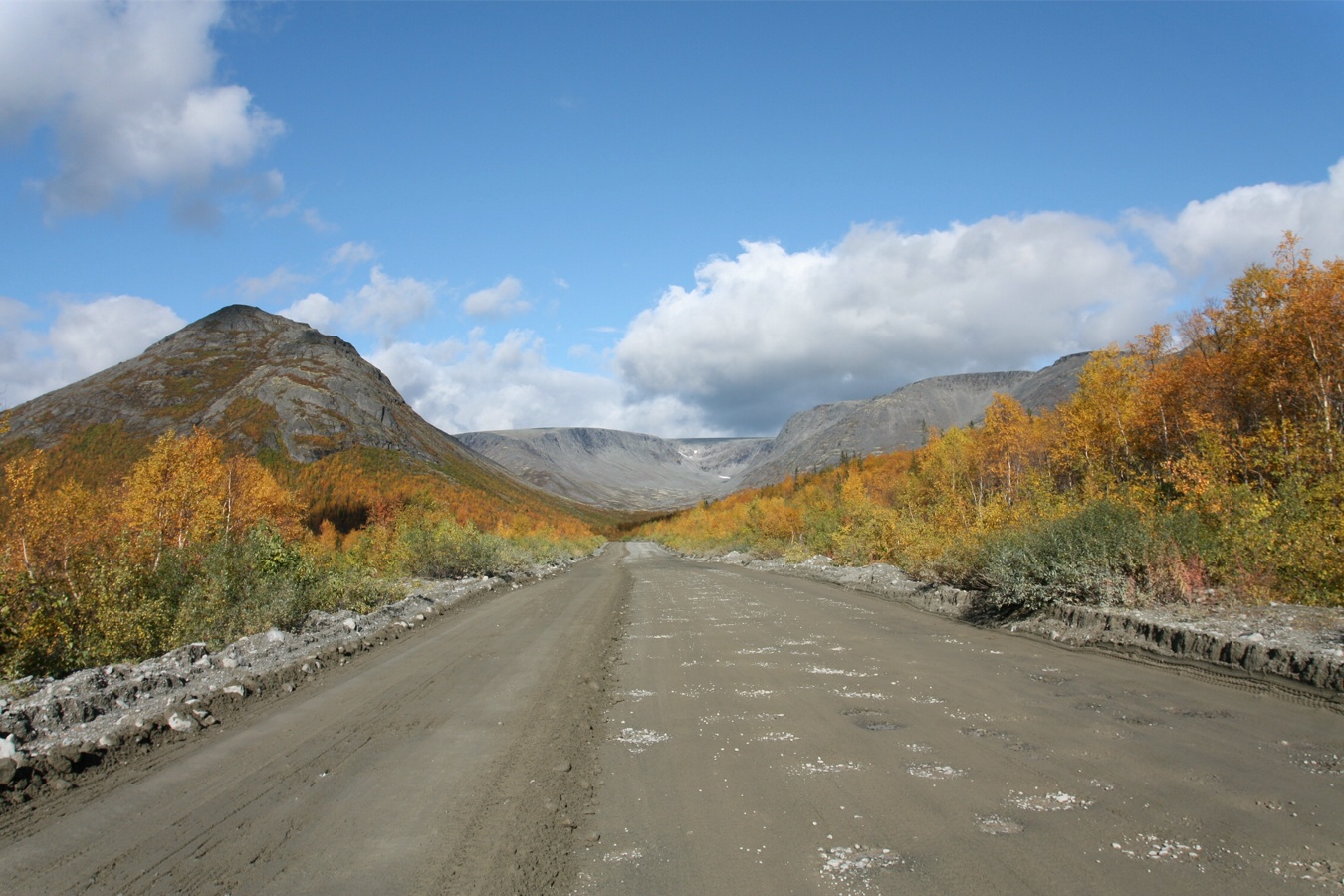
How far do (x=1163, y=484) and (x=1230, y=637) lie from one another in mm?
17241

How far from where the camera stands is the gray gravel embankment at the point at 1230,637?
26.3 feet

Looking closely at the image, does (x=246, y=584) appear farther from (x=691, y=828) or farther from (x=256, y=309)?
(x=256, y=309)

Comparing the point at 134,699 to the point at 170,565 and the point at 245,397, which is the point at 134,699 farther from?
the point at 245,397

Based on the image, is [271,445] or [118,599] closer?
[118,599]

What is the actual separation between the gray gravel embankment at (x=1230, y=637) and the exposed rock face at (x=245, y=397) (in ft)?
382

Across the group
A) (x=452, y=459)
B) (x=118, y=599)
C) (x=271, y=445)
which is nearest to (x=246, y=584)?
(x=118, y=599)

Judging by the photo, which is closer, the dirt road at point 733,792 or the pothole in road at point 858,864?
the pothole in road at point 858,864

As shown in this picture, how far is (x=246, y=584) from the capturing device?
15391 millimetres

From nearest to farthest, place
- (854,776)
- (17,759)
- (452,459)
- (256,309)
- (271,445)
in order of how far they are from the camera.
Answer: (854,776) → (17,759) → (271,445) → (452,459) → (256,309)

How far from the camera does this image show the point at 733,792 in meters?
5.27

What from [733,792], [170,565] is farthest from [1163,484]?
[170,565]

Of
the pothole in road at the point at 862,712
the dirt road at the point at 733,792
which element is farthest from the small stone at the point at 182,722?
the pothole in road at the point at 862,712

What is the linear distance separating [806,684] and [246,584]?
43.7ft

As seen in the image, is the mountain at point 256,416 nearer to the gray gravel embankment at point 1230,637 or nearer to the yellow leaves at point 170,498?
the yellow leaves at point 170,498
